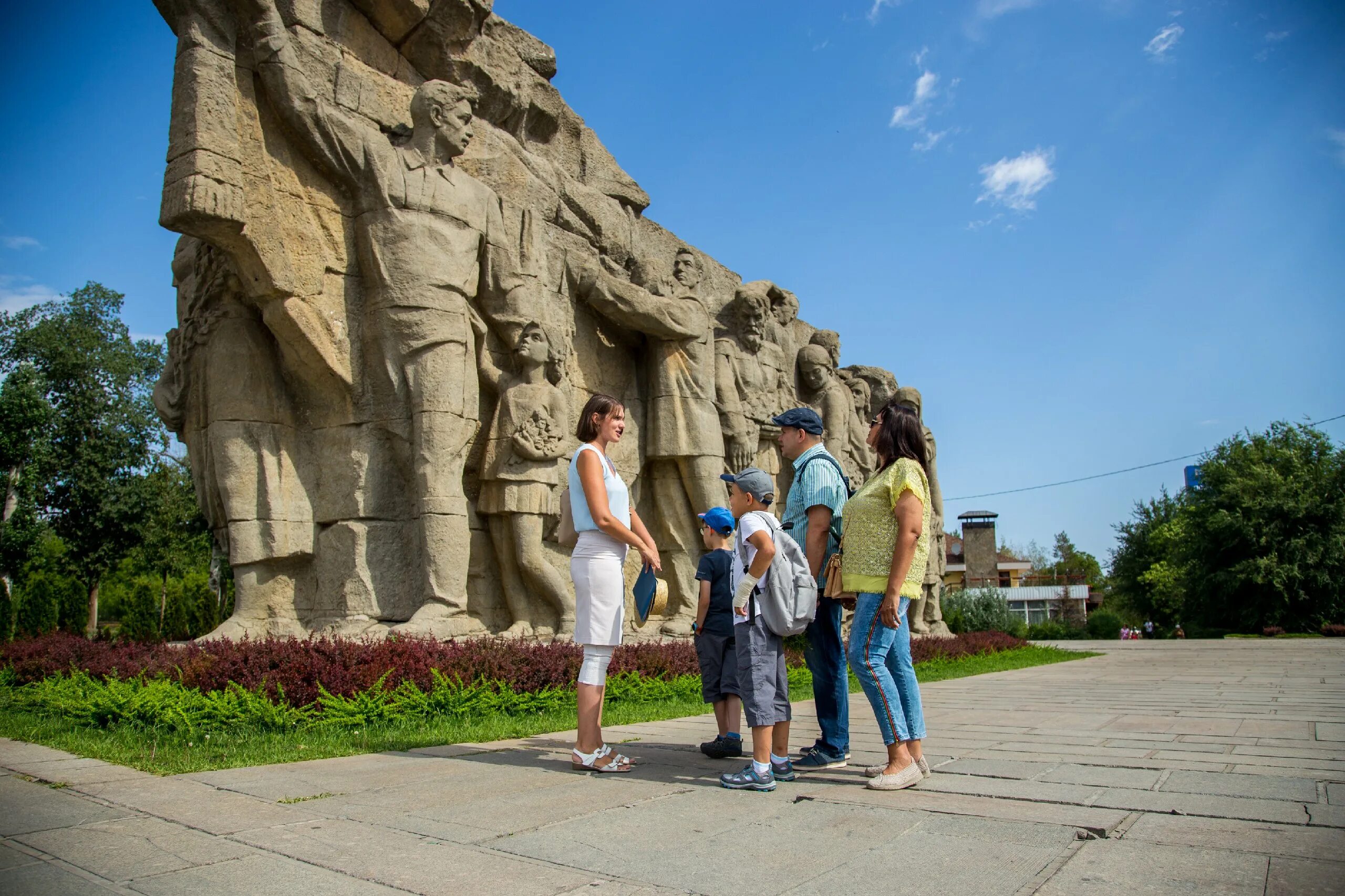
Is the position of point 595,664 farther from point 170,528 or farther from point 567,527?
point 170,528

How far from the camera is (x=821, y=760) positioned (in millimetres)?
4211

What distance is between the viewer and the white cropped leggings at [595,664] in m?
4.11

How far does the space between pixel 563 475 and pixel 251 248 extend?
142 inches

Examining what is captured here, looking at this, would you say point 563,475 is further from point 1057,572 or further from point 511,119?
point 1057,572

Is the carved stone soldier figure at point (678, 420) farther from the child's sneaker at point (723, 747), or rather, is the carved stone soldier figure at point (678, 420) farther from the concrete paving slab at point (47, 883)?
the concrete paving slab at point (47, 883)

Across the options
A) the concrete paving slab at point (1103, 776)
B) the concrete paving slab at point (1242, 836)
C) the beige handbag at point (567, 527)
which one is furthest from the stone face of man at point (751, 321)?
the concrete paving slab at point (1242, 836)

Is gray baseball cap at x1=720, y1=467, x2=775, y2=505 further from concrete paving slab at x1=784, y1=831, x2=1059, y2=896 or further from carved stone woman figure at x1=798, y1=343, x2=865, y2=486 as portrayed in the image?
carved stone woman figure at x1=798, y1=343, x2=865, y2=486

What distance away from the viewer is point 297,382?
8.02 meters

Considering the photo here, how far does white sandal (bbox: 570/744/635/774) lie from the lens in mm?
4035

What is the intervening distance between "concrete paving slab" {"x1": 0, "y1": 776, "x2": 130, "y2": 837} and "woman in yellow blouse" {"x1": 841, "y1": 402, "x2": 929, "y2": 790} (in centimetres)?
274

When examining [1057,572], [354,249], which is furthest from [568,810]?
[1057,572]

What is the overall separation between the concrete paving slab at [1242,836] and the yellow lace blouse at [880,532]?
1190mm

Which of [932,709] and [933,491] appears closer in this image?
[932,709]

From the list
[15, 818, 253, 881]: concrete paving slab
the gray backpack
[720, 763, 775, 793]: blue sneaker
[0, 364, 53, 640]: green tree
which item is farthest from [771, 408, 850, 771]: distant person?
[0, 364, 53, 640]: green tree
